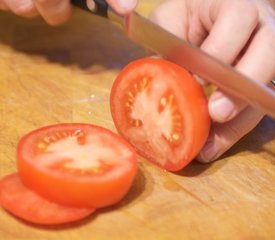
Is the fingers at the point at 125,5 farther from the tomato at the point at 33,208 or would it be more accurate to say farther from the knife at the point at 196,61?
the tomato at the point at 33,208

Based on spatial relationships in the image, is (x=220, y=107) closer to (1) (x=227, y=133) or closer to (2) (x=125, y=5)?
(1) (x=227, y=133)

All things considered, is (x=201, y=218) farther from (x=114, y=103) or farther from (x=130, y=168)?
(x=114, y=103)

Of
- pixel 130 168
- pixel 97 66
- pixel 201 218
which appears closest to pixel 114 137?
pixel 130 168

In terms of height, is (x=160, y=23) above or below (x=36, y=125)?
above

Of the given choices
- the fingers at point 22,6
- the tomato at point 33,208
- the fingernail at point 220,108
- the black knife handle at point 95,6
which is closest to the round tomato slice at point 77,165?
the tomato at point 33,208

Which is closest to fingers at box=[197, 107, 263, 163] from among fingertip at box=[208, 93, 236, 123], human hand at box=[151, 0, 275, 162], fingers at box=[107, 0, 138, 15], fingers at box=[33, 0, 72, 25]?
human hand at box=[151, 0, 275, 162]

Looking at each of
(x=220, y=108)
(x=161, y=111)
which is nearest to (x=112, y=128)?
(x=161, y=111)
